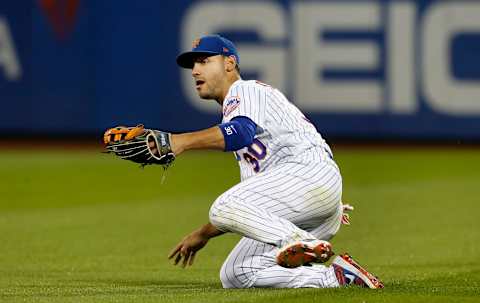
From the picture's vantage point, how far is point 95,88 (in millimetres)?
19453

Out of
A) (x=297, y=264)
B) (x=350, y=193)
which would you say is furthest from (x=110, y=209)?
(x=297, y=264)

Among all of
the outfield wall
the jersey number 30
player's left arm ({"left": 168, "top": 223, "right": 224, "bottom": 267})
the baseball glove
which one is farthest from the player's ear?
the outfield wall

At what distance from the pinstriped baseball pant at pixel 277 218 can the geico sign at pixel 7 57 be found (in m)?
13.1

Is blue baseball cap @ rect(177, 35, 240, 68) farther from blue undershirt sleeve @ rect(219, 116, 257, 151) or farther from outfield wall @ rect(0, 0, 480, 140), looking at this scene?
outfield wall @ rect(0, 0, 480, 140)

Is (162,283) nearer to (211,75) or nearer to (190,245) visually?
(190,245)

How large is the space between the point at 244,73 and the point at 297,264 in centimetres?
1352

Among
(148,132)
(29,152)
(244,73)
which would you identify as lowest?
(29,152)

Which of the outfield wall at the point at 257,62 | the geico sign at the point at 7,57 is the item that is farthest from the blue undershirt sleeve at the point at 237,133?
the geico sign at the point at 7,57

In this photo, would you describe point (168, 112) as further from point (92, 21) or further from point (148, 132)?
point (148, 132)

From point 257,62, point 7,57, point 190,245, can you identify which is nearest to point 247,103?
point 190,245

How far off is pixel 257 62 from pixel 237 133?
1327cm

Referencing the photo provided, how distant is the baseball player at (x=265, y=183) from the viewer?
20.2 ft

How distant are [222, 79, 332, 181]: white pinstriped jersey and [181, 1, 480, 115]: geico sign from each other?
12669 mm

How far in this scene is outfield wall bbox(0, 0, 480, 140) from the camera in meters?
19.2
